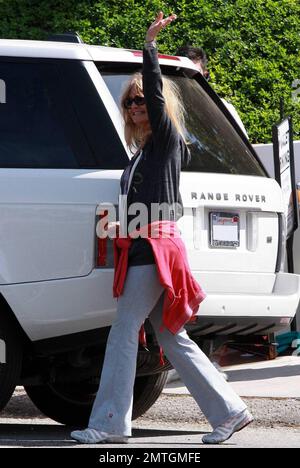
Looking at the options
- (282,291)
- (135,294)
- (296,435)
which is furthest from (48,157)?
(296,435)

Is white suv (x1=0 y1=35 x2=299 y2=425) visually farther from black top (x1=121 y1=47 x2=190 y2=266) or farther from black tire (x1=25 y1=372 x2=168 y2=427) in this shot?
black tire (x1=25 y1=372 x2=168 y2=427)

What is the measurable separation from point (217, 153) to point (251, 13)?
7342 millimetres

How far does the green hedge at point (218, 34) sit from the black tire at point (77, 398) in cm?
632

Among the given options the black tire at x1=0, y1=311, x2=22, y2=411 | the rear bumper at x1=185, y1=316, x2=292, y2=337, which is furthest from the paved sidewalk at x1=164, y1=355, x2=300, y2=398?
the black tire at x1=0, y1=311, x2=22, y2=411

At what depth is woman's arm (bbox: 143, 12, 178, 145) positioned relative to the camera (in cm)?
593

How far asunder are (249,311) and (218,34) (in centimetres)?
735

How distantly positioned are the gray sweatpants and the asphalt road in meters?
0.19

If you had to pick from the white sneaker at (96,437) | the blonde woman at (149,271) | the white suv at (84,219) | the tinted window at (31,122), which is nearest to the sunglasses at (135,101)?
the blonde woman at (149,271)

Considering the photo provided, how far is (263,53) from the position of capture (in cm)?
1358

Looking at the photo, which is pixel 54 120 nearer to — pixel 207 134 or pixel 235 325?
pixel 207 134

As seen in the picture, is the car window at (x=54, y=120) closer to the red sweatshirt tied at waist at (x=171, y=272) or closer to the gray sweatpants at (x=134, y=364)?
the red sweatshirt tied at waist at (x=171, y=272)

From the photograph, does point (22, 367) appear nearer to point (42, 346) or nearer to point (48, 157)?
point (42, 346)
